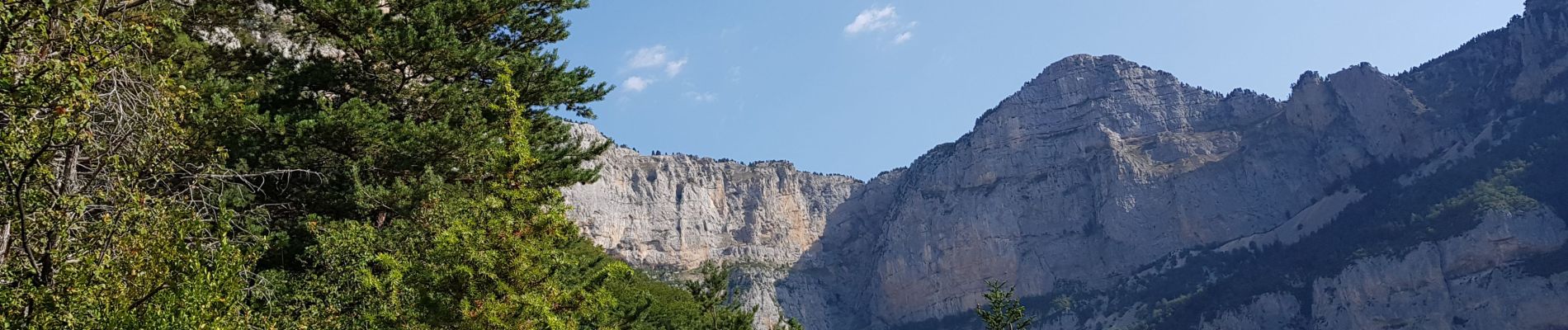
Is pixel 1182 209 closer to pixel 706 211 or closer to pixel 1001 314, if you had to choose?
pixel 706 211

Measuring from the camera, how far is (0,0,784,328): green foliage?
6.76 m

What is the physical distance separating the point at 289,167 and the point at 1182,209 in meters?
138

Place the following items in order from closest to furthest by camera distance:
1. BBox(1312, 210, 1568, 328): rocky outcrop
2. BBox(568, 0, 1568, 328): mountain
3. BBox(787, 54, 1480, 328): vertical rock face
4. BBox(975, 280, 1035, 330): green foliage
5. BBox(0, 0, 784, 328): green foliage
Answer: BBox(0, 0, 784, 328): green foliage → BBox(975, 280, 1035, 330): green foliage → BBox(1312, 210, 1568, 328): rocky outcrop → BBox(568, 0, 1568, 328): mountain → BBox(787, 54, 1480, 328): vertical rock face

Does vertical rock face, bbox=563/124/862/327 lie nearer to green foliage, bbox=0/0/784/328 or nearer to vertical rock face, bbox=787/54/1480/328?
vertical rock face, bbox=787/54/1480/328

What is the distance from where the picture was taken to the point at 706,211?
15400 centimetres

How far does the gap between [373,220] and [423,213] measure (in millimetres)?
1416

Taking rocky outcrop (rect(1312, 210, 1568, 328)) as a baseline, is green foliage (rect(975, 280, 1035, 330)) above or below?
above

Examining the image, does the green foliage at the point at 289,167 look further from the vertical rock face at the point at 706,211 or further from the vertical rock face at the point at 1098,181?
the vertical rock face at the point at 1098,181

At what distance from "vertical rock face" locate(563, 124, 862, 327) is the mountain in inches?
16.1

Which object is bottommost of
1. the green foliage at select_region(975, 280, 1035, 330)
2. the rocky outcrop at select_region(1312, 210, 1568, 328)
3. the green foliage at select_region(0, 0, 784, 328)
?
the rocky outcrop at select_region(1312, 210, 1568, 328)

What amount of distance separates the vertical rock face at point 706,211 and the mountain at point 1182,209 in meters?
0.41

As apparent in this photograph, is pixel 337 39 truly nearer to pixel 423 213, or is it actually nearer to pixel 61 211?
pixel 423 213

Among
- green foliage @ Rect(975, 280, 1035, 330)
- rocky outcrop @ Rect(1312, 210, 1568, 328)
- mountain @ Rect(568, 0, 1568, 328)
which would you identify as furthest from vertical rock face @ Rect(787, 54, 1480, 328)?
green foliage @ Rect(975, 280, 1035, 330)

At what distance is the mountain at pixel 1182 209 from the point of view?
102062 mm
